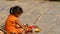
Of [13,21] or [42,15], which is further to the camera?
[42,15]

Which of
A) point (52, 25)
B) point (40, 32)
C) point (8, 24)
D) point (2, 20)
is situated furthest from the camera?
point (2, 20)

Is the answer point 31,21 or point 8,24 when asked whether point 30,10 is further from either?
point 8,24

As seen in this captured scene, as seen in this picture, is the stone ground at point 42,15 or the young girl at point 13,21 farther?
the stone ground at point 42,15

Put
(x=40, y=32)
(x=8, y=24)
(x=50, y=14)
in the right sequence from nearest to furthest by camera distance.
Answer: (x=8, y=24) → (x=40, y=32) → (x=50, y=14)

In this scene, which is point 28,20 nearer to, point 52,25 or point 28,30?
point 52,25

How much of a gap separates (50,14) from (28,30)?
2.60m

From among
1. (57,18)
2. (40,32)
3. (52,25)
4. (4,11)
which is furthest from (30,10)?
(40,32)

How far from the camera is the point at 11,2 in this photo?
968 centimetres

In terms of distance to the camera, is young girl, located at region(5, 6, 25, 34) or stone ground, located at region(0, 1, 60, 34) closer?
young girl, located at region(5, 6, 25, 34)

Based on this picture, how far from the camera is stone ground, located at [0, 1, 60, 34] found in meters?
6.29

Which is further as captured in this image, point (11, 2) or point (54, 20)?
point (11, 2)

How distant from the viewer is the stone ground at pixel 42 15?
20.6 ft

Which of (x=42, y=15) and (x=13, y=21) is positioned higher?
(x=13, y=21)

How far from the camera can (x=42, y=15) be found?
298 inches
